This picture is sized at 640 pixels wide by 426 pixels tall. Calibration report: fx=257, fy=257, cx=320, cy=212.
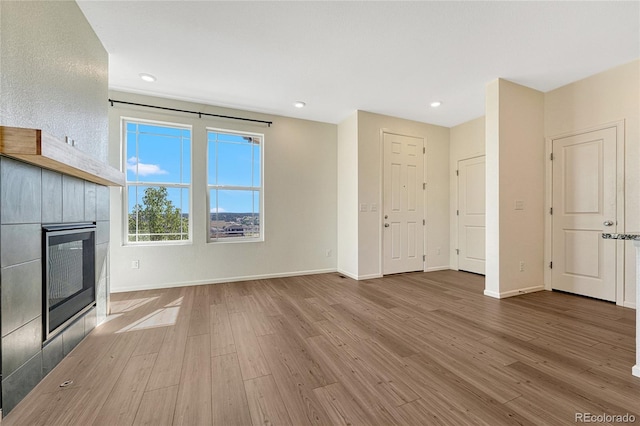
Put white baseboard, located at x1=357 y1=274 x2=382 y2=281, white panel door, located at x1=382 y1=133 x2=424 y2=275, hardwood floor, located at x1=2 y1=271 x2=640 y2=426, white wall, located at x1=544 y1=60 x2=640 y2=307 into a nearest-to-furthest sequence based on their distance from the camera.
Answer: hardwood floor, located at x1=2 y1=271 x2=640 y2=426 → white wall, located at x1=544 y1=60 x2=640 y2=307 → white baseboard, located at x1=357 y1=274 x2=382 y2=281 → white panel door, located at x1=382 y1=133 x2=424 y2=275

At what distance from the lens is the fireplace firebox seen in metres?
1.72

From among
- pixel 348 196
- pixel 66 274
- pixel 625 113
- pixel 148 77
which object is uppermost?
pixel 148 77

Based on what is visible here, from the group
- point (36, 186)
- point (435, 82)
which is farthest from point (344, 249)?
point (36, 186)

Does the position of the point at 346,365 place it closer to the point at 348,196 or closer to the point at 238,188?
the point at 348,196

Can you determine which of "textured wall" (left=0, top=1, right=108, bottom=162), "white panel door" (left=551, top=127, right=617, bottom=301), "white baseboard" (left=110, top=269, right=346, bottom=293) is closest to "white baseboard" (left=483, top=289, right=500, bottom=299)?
"white panel door" (left=551, top=127, right=617, bottom=301)

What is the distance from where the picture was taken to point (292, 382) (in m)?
1.62

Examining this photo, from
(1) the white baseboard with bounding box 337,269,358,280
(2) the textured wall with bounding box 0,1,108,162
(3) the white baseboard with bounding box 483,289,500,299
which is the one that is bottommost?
(1) the white baseboard with bounding box 337,269,358,280

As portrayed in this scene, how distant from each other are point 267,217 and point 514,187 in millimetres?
3597

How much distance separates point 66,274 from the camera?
1983 mm

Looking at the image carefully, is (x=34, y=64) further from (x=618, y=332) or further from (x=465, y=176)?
(x=465, y=176)

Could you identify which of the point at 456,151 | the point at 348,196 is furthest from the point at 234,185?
the point at 456,151

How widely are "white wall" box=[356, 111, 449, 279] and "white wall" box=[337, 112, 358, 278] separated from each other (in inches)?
3.5

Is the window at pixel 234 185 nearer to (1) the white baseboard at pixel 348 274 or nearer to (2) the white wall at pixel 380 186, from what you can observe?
(1) the white baseboard at pixel 348 274

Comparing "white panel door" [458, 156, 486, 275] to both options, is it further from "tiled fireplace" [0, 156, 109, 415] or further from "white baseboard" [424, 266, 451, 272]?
"tiled fireplace" [0, 156, 109, 415]
